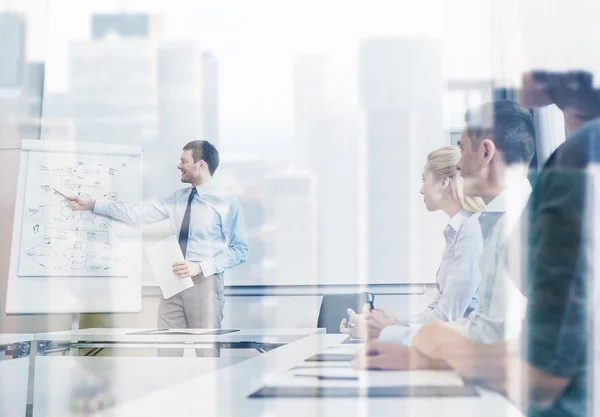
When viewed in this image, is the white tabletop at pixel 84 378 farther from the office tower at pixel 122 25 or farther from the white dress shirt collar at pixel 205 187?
the office tower at pixel 122 25

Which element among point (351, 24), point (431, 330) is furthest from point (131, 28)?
point (431, 330)

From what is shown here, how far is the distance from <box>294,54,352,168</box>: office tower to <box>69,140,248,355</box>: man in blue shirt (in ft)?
1.73

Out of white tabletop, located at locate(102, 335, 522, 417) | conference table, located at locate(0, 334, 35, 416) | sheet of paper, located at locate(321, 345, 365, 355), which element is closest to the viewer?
white tabletop, located at locate(102, 335, 522, 417)

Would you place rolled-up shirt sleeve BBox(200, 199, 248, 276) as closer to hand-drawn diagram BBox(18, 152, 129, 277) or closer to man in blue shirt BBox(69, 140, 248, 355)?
man in blue shirt BBox(69, 140, 248, 355)

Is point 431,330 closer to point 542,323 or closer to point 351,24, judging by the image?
point 542,323

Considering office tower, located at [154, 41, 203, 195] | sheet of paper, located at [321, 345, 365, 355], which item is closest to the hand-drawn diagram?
office tower, located at [154, 41, 203, 195]

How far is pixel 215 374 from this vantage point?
1.41 metres

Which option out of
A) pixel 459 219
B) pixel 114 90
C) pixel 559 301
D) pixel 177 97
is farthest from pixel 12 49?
pixel 559 301

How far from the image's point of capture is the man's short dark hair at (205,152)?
3736 millimetres

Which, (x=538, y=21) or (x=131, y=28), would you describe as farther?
(x=131, y=28)

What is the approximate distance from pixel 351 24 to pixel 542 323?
2.95 metres

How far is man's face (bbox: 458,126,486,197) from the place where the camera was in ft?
5.93

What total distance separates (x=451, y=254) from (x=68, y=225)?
1844 mm

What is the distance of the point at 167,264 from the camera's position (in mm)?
3578
